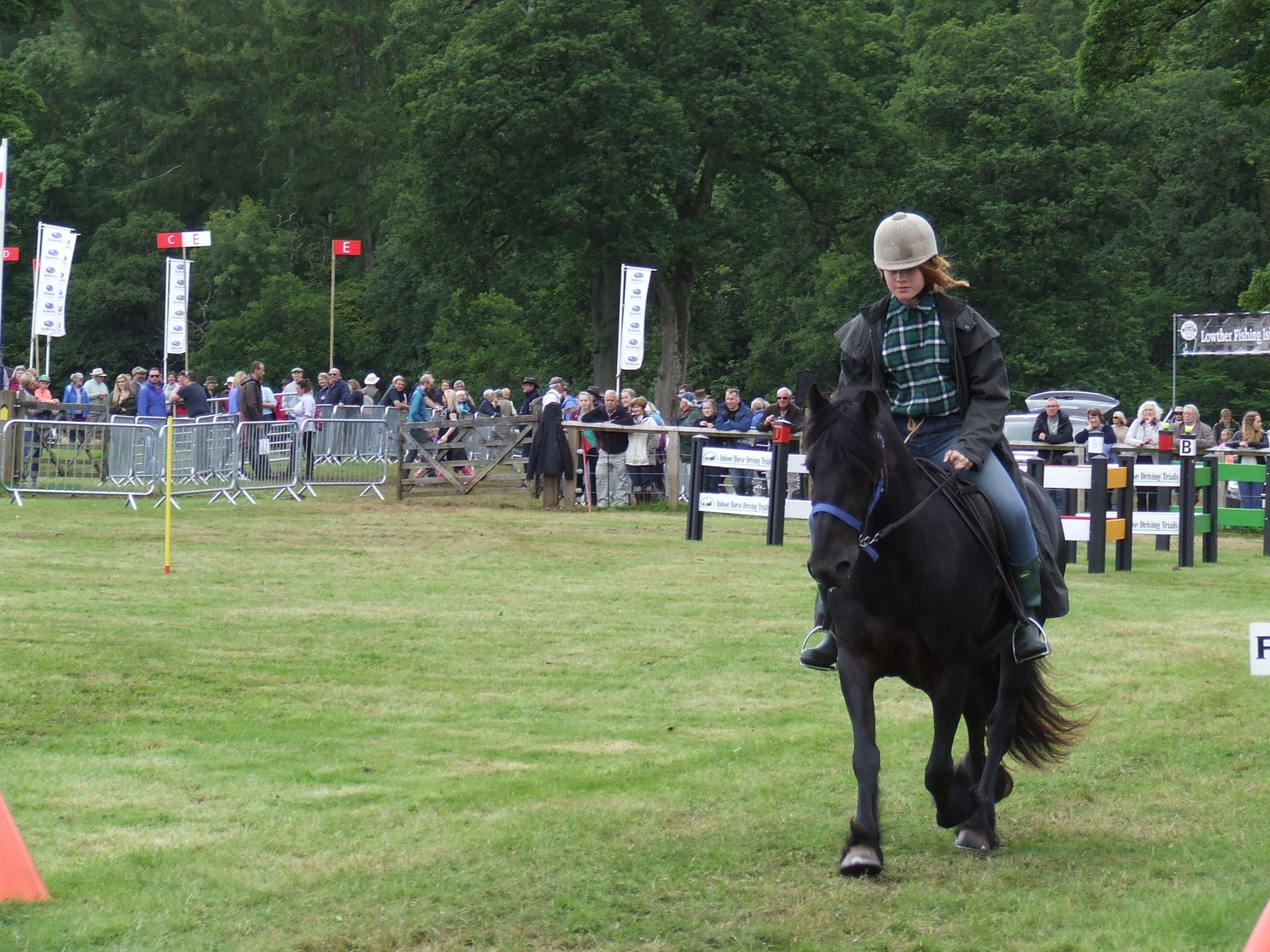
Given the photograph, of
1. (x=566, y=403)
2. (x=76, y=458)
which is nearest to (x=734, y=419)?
(x=566, y=403)

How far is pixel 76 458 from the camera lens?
2473cm

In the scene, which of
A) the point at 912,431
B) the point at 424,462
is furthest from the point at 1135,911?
the point at 424,462

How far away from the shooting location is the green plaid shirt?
7.12 meters

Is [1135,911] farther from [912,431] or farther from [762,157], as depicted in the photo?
[762,157]

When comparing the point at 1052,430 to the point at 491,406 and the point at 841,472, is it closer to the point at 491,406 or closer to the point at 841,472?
the point at 491,406

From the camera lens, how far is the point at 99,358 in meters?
73.1

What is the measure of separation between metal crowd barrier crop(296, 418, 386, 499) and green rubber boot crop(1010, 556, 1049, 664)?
72.0 ft

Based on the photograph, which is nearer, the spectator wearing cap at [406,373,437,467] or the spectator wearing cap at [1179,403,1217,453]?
the spectator wearing cap at [1179,403,1217,453]

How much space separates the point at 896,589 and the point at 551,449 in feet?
70.5

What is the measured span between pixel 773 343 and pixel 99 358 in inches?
1163

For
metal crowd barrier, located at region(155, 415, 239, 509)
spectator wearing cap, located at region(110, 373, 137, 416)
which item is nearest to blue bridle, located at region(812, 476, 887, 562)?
metal crowd barrier, located at region(155, 415, 239, 509)

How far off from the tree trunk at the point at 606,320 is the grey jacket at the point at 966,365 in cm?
4428

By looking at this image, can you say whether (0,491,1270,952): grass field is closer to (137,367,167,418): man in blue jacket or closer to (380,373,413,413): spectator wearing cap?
(137,367,167,418): man in blue jacket

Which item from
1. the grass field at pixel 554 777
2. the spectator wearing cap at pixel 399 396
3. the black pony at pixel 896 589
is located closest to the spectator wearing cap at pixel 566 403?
the spectator wearing cap at pixel 399 396
